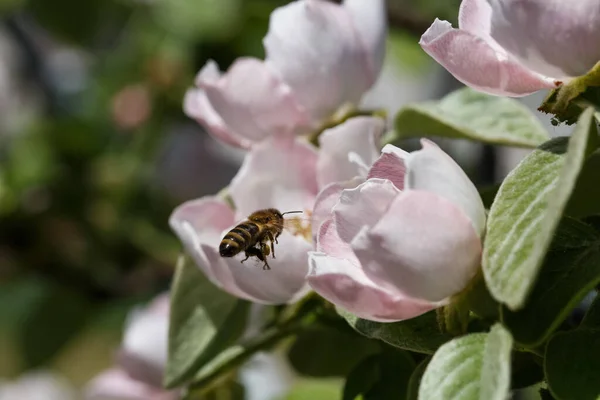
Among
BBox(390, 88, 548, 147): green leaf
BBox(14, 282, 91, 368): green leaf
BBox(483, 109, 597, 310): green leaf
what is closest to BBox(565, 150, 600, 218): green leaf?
BBox(483, 109, 597, 310): green leaf

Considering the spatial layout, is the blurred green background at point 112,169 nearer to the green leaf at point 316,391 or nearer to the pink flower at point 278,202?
the green leaf at point 316,391

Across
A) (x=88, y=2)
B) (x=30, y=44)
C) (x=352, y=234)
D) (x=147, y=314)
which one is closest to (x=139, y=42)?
(x=88, y=2)

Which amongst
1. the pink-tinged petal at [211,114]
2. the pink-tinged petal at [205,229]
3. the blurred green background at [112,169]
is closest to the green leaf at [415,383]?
the pink-tinged petal at [205,229]

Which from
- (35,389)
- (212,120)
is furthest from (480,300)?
(35,389)

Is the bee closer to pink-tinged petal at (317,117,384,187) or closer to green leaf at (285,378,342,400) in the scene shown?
pink-tinged petal at (317,117,384,187)

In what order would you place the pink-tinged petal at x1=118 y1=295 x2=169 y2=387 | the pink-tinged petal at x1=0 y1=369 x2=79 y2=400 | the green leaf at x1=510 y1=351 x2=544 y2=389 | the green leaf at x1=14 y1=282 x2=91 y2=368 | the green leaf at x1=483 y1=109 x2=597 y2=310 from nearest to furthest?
the green leaf at x1=483 y1=109 x2=597 y2=310 → the green leaf at x1=510 y1=351 x2=544 y2=389 → the pink-tinged petal at x1=118 y1=295 x2=169 y2=387 → the green leaf at x1=14 y1=282 x2=91 y2=368 → the pink-tinged petal at x1=0 y1=369 x2=79 y2=400

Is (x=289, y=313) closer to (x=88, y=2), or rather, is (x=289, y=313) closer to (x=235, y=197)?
(x=235, y=197)
